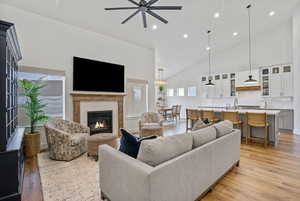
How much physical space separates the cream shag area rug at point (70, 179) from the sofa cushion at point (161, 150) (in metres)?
1.06

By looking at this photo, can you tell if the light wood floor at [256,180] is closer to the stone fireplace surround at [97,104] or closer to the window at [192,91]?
the stone fireplace surround at [97,104]

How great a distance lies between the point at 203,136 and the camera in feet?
6.80

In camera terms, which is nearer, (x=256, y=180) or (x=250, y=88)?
(x=256, y=180)

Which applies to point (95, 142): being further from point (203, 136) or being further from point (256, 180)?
point (256, 180)

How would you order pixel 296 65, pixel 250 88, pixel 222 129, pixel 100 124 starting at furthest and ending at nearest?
pixel 250 88 → pixel 296 65 → pixel 100 124 → pixel 222 129

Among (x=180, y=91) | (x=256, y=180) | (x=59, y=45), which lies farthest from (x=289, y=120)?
(x=59, y=45)

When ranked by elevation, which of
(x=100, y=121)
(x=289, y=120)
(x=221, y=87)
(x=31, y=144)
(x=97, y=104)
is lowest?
(x=31, y=144)

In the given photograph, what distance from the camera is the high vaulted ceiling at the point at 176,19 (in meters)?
3.66

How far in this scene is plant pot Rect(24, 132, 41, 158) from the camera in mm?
3236

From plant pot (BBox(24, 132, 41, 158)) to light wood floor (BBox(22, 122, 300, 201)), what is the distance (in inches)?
6.1

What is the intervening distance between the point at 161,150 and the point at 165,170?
197 mm

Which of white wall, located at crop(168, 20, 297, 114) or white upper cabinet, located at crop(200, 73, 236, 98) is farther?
white upper cabinet, located at crop(200, 73, 236, 98)

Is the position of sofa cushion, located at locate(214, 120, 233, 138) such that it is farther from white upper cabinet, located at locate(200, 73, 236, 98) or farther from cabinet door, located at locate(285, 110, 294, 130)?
white upper cabinet, located at locate(200, 73, 236, 98)

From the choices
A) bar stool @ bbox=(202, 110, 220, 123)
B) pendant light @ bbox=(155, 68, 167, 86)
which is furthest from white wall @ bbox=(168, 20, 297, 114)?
bar stool @ bbox=(202, 110, 220, 123)
